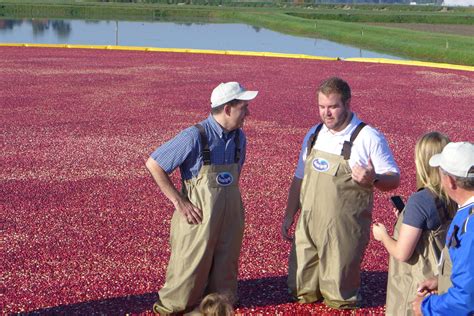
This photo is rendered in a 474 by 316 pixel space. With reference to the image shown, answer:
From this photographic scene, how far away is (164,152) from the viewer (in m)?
5.02

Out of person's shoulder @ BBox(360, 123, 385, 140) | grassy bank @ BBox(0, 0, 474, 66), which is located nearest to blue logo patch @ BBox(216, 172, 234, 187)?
person's shoulder @ BBox(360, 123, 385, 140)

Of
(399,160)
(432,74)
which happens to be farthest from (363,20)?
(399,160)

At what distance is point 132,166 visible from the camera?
10.8 metres

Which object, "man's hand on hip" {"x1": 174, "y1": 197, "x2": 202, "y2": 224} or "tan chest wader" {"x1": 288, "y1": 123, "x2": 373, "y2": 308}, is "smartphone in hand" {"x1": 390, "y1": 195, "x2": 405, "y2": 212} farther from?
"man's hand on hip" {"x1": 174, "y1": 197, "x2": 202, "y2": 224}

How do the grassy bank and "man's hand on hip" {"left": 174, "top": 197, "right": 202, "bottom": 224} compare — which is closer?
"man's hand on hip" {"left": 174, "top": 197, "right": 202, "bottom": 224}

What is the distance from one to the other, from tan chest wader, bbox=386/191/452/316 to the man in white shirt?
2.23 feet

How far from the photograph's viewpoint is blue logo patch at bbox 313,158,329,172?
5266 millimetres

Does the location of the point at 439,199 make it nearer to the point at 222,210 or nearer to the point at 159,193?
the point at 222,210

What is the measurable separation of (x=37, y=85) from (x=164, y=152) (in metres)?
15.7

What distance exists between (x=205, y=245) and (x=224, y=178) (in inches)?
19.3

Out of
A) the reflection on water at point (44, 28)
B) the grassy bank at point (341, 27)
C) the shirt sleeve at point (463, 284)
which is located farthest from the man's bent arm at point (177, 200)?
the reflection on water at point (44, 28)

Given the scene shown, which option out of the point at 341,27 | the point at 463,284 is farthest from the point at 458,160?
the point at 341,27

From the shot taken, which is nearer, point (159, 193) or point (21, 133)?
point (159, 193)

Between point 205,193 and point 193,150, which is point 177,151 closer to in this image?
point 193,150
